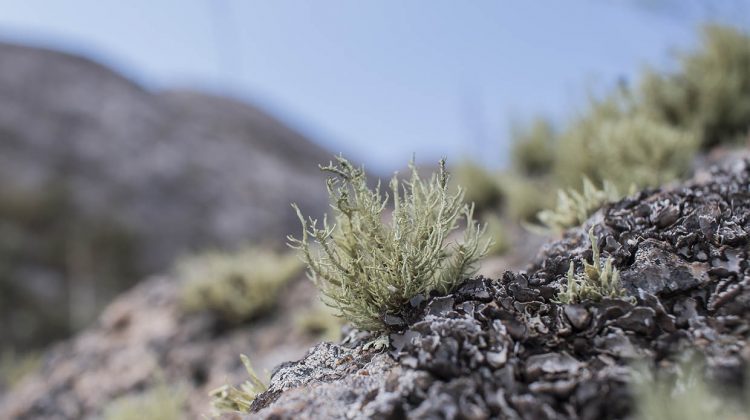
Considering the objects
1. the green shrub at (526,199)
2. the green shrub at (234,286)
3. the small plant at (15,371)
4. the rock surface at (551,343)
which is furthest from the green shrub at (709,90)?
the small plant at (15,371)

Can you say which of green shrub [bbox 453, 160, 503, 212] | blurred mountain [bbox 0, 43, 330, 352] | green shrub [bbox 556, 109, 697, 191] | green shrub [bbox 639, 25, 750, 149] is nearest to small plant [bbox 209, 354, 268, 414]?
green shrub [bbox 556, 109, 697, 191]

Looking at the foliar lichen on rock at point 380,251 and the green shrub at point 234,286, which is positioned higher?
the green shrub at point 234,286

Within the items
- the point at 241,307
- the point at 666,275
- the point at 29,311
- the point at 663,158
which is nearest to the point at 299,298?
the point at 241,307

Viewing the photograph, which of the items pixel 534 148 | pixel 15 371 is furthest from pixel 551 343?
pixel 15 371

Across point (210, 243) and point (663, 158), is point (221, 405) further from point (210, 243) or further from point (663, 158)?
point (210, 243)

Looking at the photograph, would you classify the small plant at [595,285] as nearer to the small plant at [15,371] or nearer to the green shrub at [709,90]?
the green shrub at [709,90]

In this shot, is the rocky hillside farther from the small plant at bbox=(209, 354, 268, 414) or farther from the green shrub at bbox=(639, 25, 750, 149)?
the green shrub at bbox=(639, 25, 750, 149)
